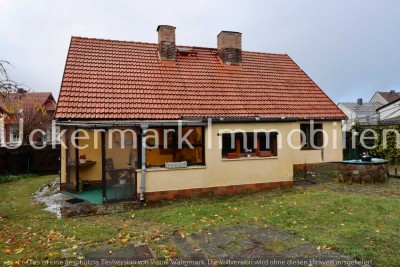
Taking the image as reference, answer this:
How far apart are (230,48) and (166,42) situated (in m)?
3.61

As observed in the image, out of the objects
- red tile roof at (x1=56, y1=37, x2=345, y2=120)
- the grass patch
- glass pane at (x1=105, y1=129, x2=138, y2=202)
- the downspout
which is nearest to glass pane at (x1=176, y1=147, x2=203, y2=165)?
red tile roof at (x1=56, y1=37, x2=345, y2=120)

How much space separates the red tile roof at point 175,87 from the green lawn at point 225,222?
3675 millimetres

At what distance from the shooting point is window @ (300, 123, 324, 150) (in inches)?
601

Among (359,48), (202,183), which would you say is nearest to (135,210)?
(202,183)

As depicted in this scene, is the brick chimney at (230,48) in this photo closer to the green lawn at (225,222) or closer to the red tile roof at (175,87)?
the red tile roof at (175,87)

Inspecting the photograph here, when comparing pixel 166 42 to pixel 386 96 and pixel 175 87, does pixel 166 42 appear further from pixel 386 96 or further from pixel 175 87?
pixel 386 96

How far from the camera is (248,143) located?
37.7ft

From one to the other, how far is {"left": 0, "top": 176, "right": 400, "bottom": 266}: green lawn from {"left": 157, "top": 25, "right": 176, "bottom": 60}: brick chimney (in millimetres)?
8125

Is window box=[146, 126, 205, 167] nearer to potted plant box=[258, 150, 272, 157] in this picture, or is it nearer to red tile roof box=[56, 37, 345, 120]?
red tile roof box=[56, 37, 345, 120]

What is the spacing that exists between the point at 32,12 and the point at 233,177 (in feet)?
42.1

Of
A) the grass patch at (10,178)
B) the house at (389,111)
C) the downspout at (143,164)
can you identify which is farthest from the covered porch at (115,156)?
the house at (389,111)

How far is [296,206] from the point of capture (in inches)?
327

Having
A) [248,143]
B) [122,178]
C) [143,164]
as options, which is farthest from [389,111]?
[122,178]

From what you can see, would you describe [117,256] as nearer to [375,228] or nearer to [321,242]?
[321,242]
